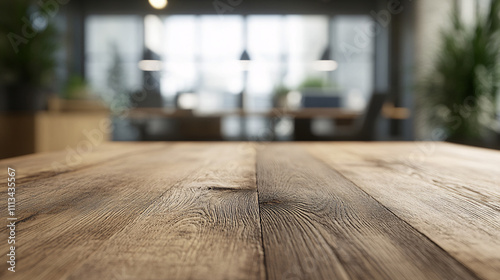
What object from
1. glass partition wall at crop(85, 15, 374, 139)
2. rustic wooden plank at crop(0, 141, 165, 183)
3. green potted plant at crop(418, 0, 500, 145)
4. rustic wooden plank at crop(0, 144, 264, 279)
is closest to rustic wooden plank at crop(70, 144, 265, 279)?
rustic wooden plank at crop(0, 144, 264, 279)

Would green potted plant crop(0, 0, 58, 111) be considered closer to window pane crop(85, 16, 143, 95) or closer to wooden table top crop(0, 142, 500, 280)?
wooden table top crop(0, 142, 500, 280)

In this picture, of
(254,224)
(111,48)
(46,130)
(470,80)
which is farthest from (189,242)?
(111,48)

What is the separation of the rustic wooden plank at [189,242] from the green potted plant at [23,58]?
3.67m

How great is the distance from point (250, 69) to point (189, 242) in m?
7.70

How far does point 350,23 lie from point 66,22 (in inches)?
224

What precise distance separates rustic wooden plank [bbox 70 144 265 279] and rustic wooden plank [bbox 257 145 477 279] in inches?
0.8

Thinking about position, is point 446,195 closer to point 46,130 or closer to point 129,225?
point 129,225

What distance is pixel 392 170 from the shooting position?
90 cm

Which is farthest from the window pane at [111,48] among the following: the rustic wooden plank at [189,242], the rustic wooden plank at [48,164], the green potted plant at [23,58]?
the rustic wooden plank at [189,242]

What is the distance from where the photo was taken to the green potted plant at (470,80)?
368cm

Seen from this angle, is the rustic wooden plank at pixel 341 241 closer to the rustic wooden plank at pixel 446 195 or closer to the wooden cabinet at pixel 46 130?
the rustic wooden plank at pixel 446 195

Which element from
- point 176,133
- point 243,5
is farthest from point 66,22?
point 176,133

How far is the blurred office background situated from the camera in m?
3.81

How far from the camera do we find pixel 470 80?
3779 millimetres
